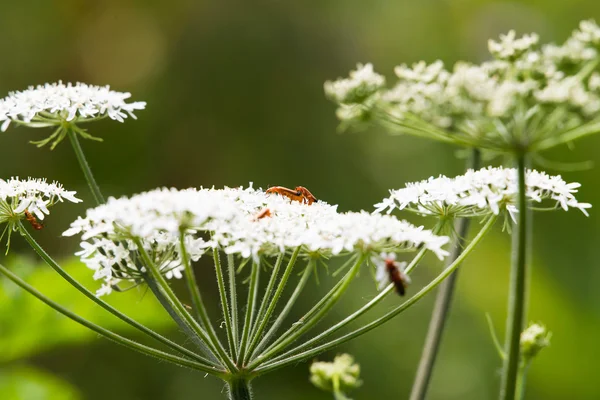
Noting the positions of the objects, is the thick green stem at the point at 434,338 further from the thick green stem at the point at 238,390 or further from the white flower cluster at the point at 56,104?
the white flower cluster at the point at 56,104

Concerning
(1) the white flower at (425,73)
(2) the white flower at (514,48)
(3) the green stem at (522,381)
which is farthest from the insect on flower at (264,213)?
(3) the green stem at (522,381)

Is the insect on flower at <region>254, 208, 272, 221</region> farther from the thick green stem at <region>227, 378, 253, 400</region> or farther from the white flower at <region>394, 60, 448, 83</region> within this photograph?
the white flower at <region>394, 60, 448, 83</region>

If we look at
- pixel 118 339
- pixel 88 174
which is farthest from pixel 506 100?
pixel 88 174

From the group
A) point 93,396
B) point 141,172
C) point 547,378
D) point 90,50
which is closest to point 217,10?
point 90,50

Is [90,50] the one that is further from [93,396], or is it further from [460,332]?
[460,332]

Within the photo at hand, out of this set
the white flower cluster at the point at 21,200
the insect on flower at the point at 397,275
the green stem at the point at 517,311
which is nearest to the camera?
the green stem at the point at 517,311

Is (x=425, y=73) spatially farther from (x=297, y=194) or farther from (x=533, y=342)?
(x=533, y=342)
